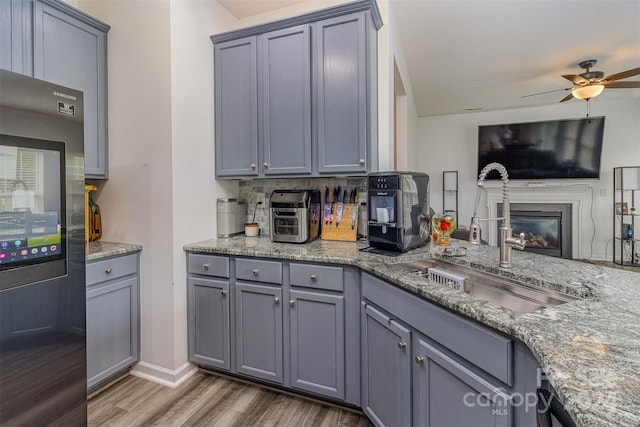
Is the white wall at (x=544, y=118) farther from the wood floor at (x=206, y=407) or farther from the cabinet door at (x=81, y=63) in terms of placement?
the cabinet door at (x=81, y=63)

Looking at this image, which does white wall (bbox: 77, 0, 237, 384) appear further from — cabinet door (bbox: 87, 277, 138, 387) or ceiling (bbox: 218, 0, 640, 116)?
ceiling (bbox: 218, 0, 640, 116)

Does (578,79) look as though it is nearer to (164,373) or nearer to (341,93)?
(341,93)

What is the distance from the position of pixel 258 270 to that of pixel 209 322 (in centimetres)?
55

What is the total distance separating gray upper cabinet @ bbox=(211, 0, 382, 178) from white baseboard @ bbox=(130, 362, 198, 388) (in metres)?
1.41

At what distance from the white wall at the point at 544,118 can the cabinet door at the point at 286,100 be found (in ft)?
16.5

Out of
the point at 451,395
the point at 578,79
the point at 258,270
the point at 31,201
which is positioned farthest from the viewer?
the point at 578,79

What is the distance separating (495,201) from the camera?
6.13 metres

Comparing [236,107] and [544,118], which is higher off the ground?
[544,118]

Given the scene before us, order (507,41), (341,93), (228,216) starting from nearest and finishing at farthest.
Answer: (341,93), (228,216), (507,41)

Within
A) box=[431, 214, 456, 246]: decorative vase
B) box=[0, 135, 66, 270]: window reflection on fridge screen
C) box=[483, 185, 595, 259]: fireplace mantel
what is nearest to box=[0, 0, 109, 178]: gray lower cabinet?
box=[0, 135, 66, 270]: window reflection on fridge screen

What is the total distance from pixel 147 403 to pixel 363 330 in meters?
1.40

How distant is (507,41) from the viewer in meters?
3.52

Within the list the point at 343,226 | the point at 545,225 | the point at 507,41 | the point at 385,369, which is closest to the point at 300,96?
the point at 343,226

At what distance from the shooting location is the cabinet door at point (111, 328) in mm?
1884
